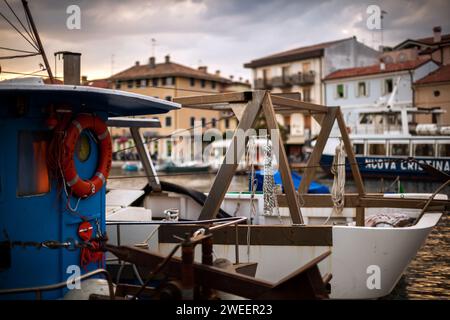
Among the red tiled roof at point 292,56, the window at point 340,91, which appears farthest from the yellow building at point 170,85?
the window at point 340,91

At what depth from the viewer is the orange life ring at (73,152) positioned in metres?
5.78

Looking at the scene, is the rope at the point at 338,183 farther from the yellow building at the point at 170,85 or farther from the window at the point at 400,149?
the yellow building at the point at 170,85

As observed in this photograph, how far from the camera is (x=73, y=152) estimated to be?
19.1ft

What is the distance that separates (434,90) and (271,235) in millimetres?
30742

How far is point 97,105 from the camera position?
6.34 meters

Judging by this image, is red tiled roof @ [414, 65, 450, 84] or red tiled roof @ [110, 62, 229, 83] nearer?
red tiled roof @ [414, 65, 450, 84]

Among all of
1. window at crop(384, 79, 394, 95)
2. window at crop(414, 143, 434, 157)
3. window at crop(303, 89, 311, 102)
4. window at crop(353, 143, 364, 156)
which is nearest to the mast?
window at crop(414, 143, 434, 157)

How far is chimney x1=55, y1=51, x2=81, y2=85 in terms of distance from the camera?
20.9ft

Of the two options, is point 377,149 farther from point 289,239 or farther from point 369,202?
point 289,239

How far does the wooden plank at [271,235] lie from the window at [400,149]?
22.6 m

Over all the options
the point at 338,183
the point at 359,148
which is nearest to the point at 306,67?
the point at 359,148

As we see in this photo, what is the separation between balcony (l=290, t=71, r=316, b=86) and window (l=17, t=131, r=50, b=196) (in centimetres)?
4265

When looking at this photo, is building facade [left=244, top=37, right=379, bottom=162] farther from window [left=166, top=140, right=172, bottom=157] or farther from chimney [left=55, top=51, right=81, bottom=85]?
chimney [left=55, top=51, right=81, bottom=85]
